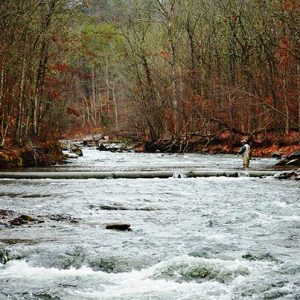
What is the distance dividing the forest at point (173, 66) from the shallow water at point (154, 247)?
41.9ft

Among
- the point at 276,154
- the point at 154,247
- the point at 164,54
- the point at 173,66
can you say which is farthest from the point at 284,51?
the point at 154,247

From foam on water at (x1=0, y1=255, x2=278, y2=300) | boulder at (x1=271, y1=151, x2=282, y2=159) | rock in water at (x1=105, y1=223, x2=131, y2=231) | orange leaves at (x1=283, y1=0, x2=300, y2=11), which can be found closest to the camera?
foam on water at (x1=0, y1=255, x2=278, y2=300)

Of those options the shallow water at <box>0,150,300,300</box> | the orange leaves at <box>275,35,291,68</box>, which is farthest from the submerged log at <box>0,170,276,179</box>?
the orange leaves at <box>275,35,291,68</box>

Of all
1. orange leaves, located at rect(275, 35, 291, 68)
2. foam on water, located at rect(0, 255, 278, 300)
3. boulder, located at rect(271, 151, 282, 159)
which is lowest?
foam on water, located at rect(0, 255, 278, 300)

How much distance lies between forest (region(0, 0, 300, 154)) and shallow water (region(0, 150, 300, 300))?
12785 millimetres

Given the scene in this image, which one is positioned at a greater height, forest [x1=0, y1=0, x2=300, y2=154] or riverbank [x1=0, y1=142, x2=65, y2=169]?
forest [x1=0, y1=0, x2=300, y2=154]

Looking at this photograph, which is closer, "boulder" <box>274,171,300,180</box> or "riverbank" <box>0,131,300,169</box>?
"boulder" <box>274,171,300,180</box>

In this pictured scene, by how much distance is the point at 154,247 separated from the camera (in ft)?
28.2

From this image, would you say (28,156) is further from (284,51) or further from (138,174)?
(284,51)

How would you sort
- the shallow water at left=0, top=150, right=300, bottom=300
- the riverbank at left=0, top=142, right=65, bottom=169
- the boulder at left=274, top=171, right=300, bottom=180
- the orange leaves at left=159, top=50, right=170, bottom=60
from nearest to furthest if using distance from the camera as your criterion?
the shallow water at left=0, top=150, right=300, bottom=300, the boulder at left=274, top=171, right=300, bottom=180, the riverbank at left=0, top=142, right=65, bottom=169, the orange leaves at left=159, top=50, right=170, bottom=60

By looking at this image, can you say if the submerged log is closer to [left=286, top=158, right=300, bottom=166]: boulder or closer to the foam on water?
[left=286, top=158, right=300, bottom=166]: boulder

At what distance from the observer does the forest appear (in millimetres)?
26359

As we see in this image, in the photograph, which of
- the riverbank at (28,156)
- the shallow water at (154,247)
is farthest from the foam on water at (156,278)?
the riverbank at (28,156)

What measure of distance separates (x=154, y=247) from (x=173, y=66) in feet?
100
